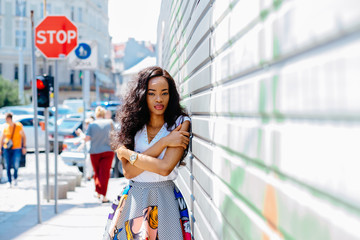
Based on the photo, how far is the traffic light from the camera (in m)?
8.27

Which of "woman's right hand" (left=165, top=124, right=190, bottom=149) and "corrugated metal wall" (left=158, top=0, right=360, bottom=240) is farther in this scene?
"woman's right hand" (left=165, top=124, right=190, bottom=149)

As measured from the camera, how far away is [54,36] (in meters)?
9.26

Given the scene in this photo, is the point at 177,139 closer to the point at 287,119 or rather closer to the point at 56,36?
the point at 287,119

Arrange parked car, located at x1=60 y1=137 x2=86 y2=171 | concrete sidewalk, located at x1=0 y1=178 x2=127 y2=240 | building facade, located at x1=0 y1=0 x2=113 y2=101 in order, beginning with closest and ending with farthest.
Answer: concrete sidewalk, located at x1=0 y1=178 x2=127 y2=240
parked car, located at x1=60 y1=137 x2=86 y2=171
building facade, located at x1=0 y1=0 x2=113 y2=101

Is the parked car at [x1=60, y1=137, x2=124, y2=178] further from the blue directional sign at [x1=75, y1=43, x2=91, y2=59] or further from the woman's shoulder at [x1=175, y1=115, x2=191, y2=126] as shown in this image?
the woman's shoulder at [x1=175, y1=115, x2=191, y2=126]

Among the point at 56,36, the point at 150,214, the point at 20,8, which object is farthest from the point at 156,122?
the point at 20,8

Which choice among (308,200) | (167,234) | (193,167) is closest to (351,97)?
(308,200)

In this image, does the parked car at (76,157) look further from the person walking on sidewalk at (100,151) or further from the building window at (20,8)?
the building window at (20,8)

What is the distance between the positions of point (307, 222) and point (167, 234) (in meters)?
2.00

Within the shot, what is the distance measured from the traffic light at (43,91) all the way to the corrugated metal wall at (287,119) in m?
5.87

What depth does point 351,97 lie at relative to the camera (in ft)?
3.26

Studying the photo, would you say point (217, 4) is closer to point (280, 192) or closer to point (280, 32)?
point (280, 32)

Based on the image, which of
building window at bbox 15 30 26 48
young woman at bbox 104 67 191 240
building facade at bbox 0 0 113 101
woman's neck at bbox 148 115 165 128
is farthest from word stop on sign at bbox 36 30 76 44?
building window at bbox 15 30 26 48

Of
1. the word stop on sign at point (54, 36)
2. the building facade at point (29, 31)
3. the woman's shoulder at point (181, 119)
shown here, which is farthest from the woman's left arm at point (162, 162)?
the building facade at point (29, 31)
